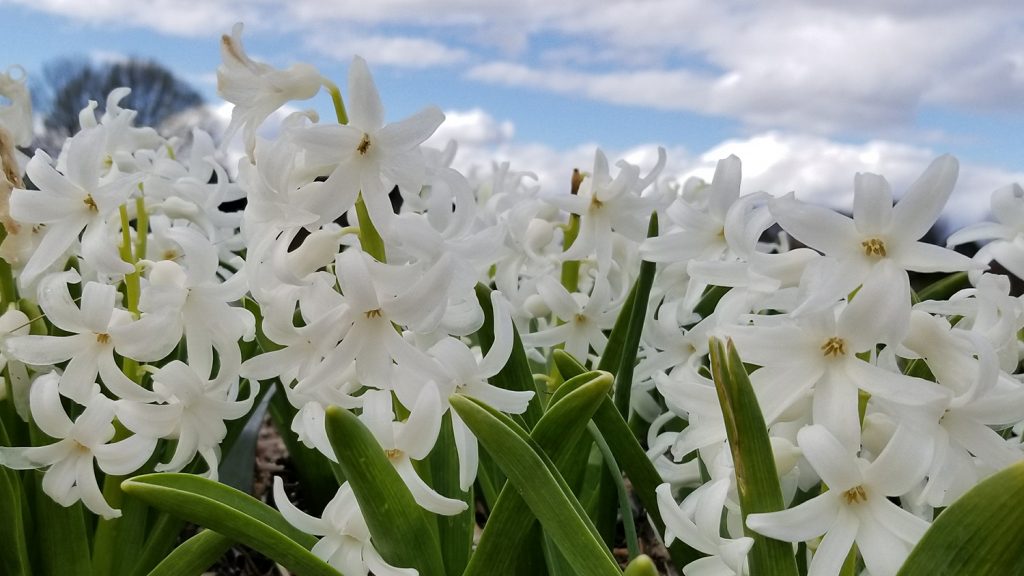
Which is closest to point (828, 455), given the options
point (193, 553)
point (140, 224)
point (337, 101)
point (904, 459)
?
point (904, 459)

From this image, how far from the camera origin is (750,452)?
987 millimetres

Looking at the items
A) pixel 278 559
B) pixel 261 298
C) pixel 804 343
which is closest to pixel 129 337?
pixel 261 298

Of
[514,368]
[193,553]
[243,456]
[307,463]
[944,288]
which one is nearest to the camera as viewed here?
[193,553]

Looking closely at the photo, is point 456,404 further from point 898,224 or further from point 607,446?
point 898,224

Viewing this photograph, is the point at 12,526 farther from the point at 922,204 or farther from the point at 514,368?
the point at 922,204

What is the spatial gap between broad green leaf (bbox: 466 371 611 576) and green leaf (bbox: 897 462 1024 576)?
16.0 inches

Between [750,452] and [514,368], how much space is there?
0.56m

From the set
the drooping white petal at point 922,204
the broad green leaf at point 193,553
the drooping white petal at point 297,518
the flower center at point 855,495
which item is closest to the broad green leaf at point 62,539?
the broad green leaf at point 193,553

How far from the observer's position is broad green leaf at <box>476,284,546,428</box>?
57.9 inches

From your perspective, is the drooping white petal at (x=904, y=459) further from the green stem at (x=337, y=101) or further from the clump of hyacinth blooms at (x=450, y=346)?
the green stem at (x=337, y=101)

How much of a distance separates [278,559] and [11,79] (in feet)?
4.09

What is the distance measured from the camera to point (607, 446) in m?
1.39

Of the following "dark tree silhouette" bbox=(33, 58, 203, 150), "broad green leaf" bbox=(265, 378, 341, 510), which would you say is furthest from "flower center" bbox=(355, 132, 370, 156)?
"dark tree silhouette" bbox=(33, 58, 203, 150)

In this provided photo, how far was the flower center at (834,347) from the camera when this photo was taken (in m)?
0.96
